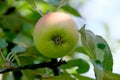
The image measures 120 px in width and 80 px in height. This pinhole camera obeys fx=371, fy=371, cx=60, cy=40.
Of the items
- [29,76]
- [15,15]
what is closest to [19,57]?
[29,76]

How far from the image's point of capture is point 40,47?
894mm

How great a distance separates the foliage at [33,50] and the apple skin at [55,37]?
0.05m

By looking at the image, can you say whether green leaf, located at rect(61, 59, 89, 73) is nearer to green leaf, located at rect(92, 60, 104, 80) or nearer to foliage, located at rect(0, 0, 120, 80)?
foliage, located at rect(0, 0, 120, 80)

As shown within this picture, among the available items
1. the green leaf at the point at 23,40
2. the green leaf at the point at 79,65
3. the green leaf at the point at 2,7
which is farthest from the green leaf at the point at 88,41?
the green leaf at the point at 2,7

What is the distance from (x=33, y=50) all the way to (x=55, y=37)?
168 millimetres

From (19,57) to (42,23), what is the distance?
0.30 m

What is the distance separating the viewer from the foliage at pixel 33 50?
839mm

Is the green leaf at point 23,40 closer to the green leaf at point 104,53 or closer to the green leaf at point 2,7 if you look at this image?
the green leaf at point 2,7

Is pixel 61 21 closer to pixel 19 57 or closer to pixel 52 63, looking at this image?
pixel 52 63

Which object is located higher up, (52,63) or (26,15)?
(26,15)

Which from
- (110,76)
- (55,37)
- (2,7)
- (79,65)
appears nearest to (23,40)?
(2,7)

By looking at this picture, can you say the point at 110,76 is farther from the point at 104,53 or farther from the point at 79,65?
the point at 79,65

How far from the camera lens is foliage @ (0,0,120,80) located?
839mm

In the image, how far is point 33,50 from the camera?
105 cm
